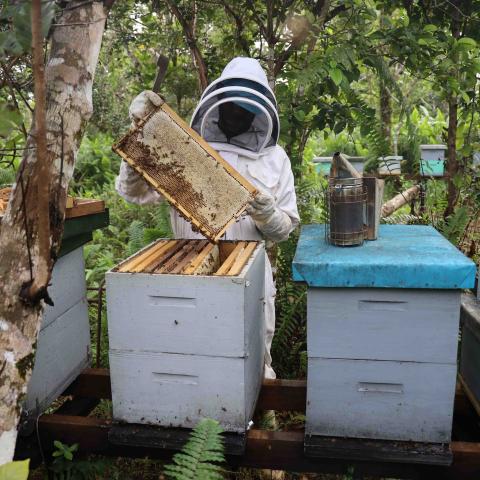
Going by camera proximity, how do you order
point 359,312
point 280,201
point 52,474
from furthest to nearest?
point 280,201 → point 52,474 → point 359,312

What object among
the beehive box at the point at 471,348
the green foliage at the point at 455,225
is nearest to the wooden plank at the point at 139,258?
the beehive box at the point at 471,348

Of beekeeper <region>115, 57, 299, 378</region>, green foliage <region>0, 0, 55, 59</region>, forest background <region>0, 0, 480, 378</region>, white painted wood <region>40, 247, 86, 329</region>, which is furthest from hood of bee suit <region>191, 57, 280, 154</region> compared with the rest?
green foliage <region>0, 0, 55, 59</region>

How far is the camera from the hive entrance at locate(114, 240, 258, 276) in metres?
1.65

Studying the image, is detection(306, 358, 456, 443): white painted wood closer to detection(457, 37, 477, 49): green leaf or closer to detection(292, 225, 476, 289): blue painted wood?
detection(292, 225, 476, 289): blue painted wood

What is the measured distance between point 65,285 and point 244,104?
3.77ft

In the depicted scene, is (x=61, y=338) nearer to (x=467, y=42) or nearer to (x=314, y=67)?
(x=314, y=67)

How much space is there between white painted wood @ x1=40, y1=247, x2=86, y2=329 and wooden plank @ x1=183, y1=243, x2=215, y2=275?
551 mm

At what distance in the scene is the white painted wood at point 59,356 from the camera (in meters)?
1.84

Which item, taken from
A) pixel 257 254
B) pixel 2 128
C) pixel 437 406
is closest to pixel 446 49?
pixel 257 254

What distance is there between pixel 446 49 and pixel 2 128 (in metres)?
2.74

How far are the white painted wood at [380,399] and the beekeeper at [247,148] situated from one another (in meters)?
0.78

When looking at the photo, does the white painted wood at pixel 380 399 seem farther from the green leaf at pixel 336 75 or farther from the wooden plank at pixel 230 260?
the green leaf at pixel 336 75

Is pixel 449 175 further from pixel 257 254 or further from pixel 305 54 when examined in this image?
pixel 257 254

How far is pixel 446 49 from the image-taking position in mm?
2932
